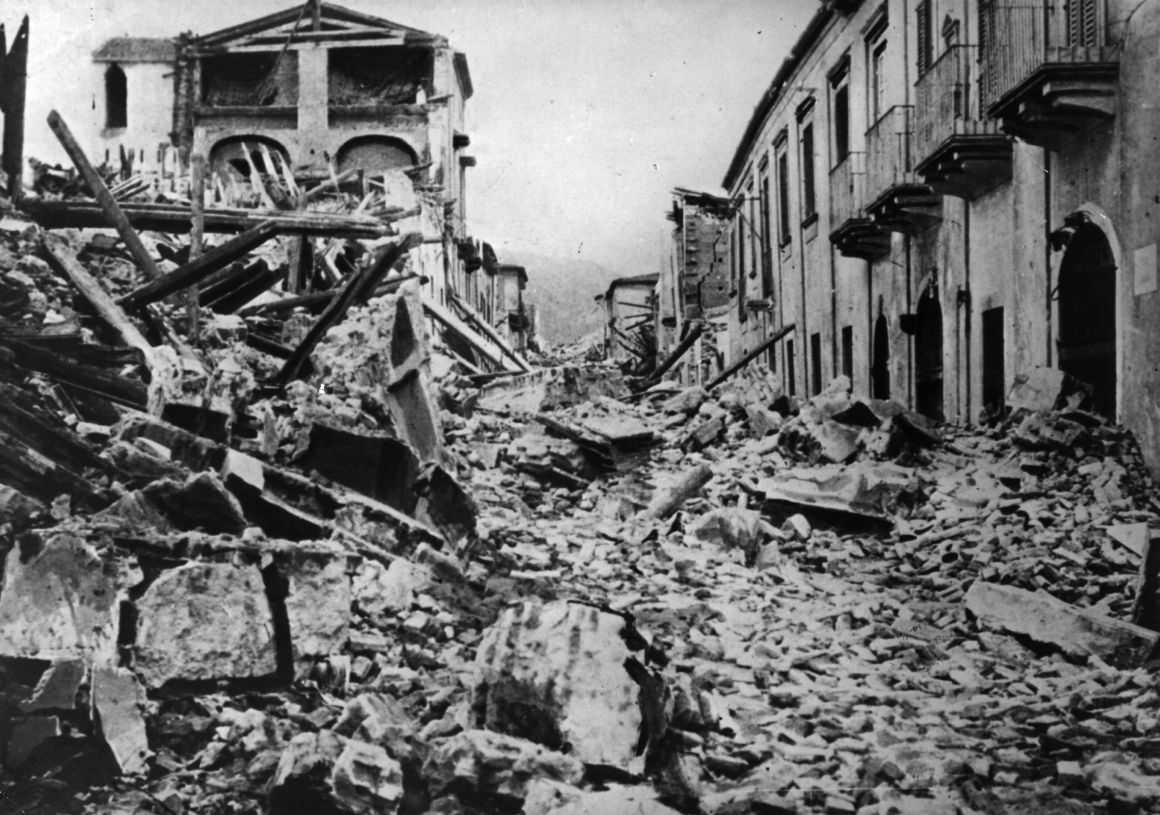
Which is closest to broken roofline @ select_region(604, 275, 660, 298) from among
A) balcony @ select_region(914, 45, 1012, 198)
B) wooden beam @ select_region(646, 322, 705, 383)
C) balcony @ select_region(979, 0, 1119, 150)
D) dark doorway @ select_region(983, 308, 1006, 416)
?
wooden beam @ select_region(646, 322, 705, 383)

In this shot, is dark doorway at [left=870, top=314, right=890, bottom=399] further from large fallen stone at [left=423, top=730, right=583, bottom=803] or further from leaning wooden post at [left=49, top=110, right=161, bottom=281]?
large fallen stone at [left=423, top=730, right=583, bottom=803]

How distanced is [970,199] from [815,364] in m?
4.97

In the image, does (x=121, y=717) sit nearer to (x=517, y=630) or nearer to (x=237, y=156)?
(x=517, y=630)

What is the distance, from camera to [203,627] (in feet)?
13.8

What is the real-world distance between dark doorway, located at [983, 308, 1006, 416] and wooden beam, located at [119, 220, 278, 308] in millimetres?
6621

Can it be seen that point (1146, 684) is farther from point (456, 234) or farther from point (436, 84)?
point (456, 234)

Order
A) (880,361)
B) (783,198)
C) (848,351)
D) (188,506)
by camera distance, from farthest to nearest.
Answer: (783,198), (848,351), (880,361), (188,506)

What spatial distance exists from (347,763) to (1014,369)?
22.7ft

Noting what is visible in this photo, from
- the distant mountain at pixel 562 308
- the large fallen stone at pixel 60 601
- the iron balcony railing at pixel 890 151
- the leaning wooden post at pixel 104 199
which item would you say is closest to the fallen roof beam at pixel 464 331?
the leaning wooden post at pixel 104 199

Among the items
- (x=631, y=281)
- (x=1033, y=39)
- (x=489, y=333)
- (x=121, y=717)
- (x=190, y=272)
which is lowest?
(x=121, y=717)

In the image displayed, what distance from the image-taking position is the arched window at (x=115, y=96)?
30.2 ft

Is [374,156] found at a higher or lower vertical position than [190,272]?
higher

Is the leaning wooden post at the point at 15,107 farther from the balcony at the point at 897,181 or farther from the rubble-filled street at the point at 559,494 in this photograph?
the balcony at the point at 897,181

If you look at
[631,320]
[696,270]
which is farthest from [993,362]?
[631,320]
